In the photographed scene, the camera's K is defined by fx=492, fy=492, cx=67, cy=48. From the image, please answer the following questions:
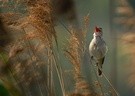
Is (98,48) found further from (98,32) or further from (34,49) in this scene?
(34,49)

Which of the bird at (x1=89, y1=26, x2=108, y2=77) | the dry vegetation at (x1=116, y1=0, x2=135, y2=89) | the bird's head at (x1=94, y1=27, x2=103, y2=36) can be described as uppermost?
the dry vegetation at (x1=116, y1=0, x2=135, y2=89)

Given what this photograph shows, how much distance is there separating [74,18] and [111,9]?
660mm

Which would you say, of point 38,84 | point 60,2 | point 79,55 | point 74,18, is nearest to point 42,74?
point 38,84

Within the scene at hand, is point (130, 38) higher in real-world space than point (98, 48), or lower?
higher

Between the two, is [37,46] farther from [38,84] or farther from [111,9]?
[111,9]

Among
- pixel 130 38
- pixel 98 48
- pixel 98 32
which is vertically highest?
pixel 130 38

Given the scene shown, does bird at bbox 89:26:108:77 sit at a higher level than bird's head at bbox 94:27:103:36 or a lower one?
lower

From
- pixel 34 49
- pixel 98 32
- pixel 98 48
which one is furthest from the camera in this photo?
pixel 98 32

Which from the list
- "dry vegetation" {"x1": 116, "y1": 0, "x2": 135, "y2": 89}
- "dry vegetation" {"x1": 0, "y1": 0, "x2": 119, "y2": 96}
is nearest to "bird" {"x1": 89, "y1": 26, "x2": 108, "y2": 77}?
"dry vegetation" {"x1": 116, "y1": 0, "x2": 135, "y2": 89}

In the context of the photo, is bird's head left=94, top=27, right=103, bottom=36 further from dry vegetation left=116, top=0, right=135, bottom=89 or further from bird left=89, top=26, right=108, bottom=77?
dry vegetation left=116, top=0, right=135, bottom=89

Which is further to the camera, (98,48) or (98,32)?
(98,32)

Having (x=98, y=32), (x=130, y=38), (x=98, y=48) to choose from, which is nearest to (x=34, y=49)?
(x=130, y=38)

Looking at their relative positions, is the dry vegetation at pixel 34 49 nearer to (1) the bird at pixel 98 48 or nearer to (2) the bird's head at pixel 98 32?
(1) the bird at pixel 98 48

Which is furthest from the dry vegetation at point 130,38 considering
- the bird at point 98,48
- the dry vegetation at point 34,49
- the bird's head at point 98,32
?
the bird's head at point 98,32
